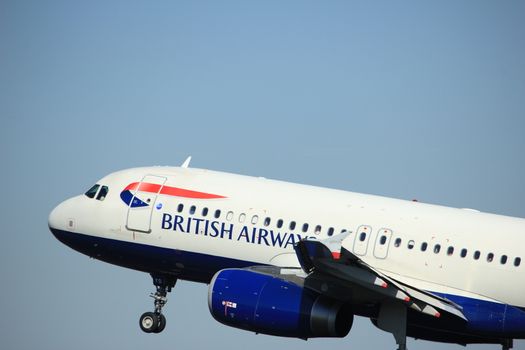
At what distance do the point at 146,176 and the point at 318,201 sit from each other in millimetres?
5535

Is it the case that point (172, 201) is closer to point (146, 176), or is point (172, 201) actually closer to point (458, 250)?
point (146, 176)

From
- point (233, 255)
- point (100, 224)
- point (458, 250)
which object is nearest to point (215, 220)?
point (233, 255)

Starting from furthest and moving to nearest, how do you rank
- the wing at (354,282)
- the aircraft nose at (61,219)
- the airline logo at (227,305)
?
1. the aircraft nose at (61,219)
2. the airline logo at (227,305)
3. the wing at (354,282)

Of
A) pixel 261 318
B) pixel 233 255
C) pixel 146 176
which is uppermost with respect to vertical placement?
pixel 146 176

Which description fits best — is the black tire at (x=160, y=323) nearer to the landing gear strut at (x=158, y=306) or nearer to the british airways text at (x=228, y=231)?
the landing gear strut at (x=158, y=306)

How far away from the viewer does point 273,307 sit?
29734mm

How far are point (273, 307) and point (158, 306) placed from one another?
601 cm

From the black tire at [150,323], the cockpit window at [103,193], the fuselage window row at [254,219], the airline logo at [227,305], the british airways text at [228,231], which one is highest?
the cockpit window at [103,193]

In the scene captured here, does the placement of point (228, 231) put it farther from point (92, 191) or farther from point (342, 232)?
point (92, 191)

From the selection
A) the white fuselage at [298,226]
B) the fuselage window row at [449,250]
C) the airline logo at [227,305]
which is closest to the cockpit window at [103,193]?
the white fuselage at [298,226]

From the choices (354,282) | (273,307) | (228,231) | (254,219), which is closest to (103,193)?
(228,231)

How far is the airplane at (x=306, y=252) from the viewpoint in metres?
29.8

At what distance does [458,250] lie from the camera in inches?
1215

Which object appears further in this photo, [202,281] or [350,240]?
[202,281]
